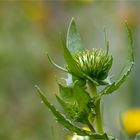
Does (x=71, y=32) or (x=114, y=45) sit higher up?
(x=71, y=32)

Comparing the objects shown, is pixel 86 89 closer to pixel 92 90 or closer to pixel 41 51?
pixel 92 90

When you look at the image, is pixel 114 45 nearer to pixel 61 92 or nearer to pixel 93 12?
pixel 93 12

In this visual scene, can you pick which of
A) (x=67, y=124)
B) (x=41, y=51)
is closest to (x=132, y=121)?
(x=41, y=51)

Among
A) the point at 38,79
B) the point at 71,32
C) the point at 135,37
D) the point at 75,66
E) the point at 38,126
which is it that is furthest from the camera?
the point at 135,37

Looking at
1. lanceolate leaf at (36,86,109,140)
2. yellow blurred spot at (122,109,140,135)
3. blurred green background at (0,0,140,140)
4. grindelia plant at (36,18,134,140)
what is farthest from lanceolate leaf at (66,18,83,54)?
blurred green background at (0,0,140,140)

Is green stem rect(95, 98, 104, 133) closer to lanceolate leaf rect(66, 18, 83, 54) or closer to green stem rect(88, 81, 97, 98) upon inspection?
green stem rect(88, 81, 97, 98)

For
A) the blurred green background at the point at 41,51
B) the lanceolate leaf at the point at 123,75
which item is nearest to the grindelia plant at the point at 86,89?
the lanceolate leaf at the point at 123,75

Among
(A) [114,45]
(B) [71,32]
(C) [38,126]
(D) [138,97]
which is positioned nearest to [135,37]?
(A) [114,45]
